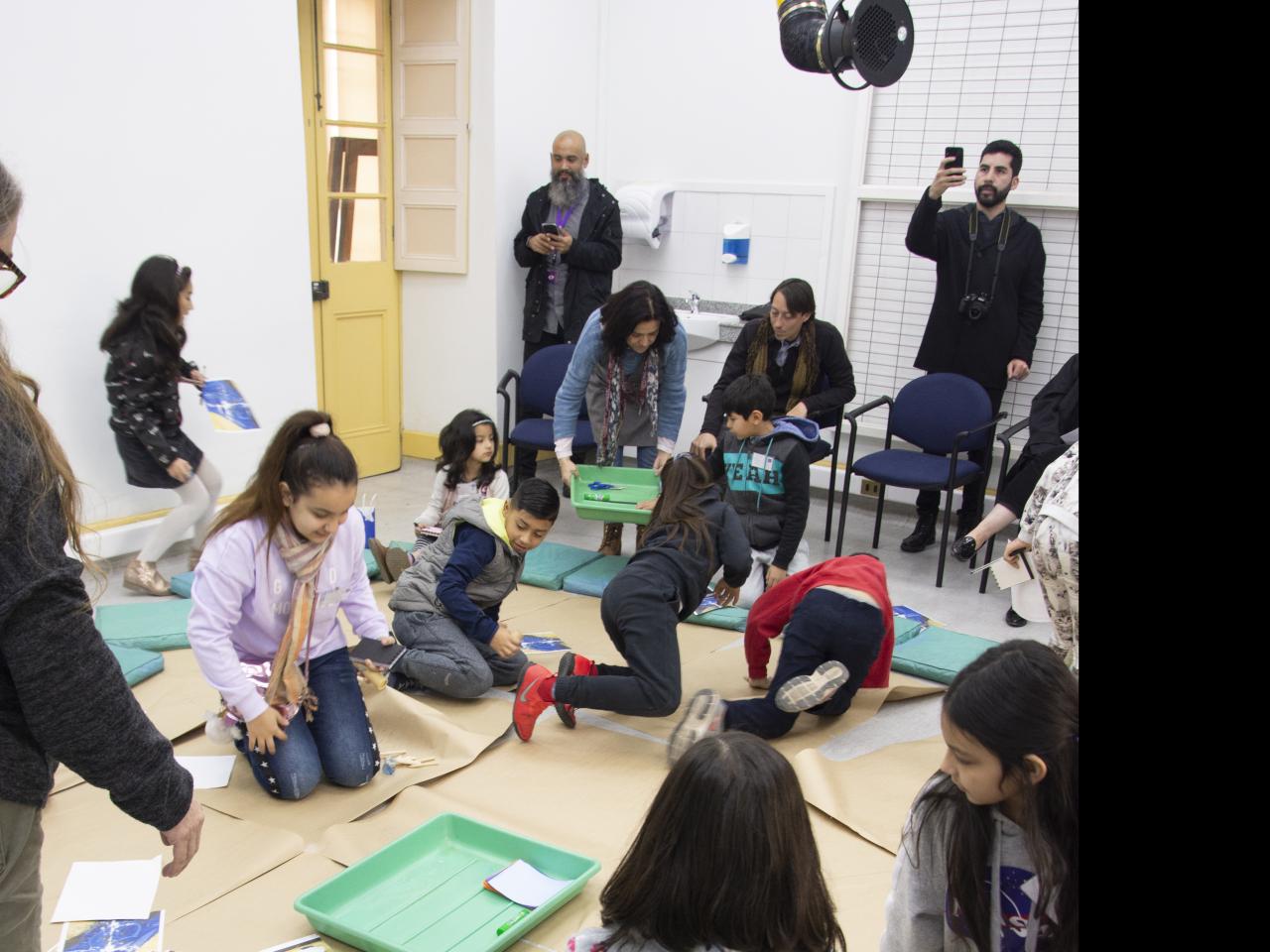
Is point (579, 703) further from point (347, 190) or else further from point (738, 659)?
point (347, 190)

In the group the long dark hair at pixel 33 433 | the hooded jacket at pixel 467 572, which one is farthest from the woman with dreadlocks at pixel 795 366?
the long dark hair at pixel 33 433

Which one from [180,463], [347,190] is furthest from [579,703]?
[347,190]

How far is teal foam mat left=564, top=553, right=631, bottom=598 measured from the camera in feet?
14.8

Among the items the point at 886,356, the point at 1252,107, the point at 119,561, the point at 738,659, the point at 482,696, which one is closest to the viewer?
the point at 1252,107

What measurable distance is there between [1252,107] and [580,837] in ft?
8.40

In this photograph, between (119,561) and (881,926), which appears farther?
(119,561)

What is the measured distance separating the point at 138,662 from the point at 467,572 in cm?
111

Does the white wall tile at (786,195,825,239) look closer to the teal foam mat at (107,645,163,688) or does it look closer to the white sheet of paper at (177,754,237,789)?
the teal foam mat at (107,645,163,688)

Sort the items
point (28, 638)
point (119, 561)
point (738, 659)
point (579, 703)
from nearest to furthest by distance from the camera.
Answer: point (28, 638) < point (579, 703) < point (738, 659) < point (119, 561)

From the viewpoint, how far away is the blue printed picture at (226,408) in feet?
13.8

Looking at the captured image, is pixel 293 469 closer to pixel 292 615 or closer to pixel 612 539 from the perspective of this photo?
pixel 292 615

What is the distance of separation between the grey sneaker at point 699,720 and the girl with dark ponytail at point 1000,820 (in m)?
1.53

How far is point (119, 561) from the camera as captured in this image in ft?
15.2

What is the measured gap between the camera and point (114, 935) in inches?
85.7
